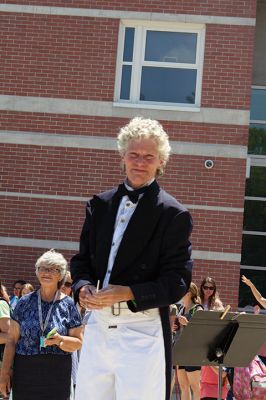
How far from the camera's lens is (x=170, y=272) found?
3.45 metres

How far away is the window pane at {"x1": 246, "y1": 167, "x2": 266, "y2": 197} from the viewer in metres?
16.2

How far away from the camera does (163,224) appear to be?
11.6ft

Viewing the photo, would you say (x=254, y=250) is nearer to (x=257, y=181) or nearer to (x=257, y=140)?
(x=257, y=181)

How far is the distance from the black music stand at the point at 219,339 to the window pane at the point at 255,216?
10494mm

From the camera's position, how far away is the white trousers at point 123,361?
3.30 m

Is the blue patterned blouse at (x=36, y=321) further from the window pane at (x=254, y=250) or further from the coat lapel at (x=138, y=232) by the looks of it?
the window pane at (x=254, y=250)

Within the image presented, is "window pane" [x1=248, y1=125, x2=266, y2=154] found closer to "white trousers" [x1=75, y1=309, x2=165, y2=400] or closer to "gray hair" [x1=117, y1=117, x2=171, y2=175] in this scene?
"gray hair" [x1=117, y1=117, x2=171, y2=175]

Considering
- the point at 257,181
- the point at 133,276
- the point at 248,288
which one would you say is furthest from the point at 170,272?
the point at 257,181

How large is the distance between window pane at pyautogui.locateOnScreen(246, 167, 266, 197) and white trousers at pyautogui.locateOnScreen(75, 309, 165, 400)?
13.1 metres

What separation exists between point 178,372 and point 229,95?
674 cm

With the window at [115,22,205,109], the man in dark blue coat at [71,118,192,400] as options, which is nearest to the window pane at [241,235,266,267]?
the window at [115,22,205,109]

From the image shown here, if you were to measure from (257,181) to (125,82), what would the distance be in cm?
422

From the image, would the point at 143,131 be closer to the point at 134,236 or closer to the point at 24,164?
the point at 134,236

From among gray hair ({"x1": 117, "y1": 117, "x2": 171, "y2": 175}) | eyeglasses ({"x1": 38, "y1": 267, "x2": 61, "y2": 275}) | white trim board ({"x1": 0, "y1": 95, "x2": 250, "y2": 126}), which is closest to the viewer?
gray hair ({"x1": 117, "y1": 117, "x2": 171, "y2": 175})
